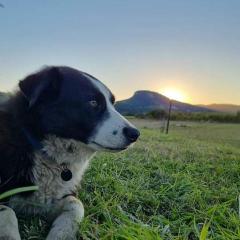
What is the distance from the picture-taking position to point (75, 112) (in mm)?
3482

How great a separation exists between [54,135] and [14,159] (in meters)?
0.36

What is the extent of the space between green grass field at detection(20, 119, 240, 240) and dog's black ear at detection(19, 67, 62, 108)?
840mm

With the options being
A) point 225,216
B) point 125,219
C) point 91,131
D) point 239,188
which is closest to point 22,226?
point 125,219

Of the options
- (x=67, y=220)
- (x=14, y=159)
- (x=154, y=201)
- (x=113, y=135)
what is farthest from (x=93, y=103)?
(x=67, y=220)

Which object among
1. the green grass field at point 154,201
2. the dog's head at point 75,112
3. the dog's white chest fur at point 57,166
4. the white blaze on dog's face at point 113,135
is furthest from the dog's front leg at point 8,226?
the white blaze on dog's face at point 113,135

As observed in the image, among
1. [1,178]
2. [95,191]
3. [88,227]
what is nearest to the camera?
[88,227]

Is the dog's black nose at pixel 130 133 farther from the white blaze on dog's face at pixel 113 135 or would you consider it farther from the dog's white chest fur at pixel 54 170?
the dog's white chest fur at pixel 54 170

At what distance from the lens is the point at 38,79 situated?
3.41 metres

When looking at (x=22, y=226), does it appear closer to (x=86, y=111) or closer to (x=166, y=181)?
(x=86, y=111)

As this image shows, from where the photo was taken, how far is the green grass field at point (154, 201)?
2812 mm

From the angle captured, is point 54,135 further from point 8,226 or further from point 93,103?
point 8,226

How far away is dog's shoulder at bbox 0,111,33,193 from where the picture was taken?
3.07m

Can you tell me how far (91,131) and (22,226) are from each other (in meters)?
0.87

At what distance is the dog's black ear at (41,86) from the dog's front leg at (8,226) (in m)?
0.89
